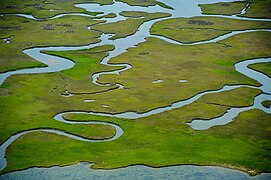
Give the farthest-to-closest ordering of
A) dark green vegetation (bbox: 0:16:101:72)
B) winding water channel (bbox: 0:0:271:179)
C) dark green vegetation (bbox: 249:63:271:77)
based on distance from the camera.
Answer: dark green vegetation (bbox: 0:16:101:72)
dark green vegetation (bbox: 249:63:271:77)
winding water channel (bbox: 0:0:271:179)

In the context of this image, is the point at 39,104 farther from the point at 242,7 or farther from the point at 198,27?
the point at 242,7

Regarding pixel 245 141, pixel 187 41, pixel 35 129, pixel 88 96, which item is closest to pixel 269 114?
pixel 245 141

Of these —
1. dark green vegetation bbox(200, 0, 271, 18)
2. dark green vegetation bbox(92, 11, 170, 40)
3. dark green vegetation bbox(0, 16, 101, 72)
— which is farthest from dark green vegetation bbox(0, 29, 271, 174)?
dark green vegetation bbox(200, 0, 271, 18)

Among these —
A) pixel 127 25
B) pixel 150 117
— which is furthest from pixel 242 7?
pixel 150 117

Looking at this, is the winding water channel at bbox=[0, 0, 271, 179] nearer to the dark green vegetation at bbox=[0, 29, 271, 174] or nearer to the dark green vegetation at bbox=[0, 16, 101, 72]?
the dark green vegetation at bbox=[0, 29, 271, 174]

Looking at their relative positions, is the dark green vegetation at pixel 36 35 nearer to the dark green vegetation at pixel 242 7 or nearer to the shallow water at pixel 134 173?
the dark green vegetation at pixel 242 7

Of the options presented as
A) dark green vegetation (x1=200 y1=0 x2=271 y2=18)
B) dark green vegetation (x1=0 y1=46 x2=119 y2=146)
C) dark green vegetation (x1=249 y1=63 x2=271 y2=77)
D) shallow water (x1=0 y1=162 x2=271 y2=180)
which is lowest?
shallow water (x1=0 y1=162 x2=271 y2=180)

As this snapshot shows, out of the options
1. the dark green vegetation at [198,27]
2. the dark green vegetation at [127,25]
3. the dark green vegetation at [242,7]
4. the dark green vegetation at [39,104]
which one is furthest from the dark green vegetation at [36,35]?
the dark green vegetation at [242,7]
